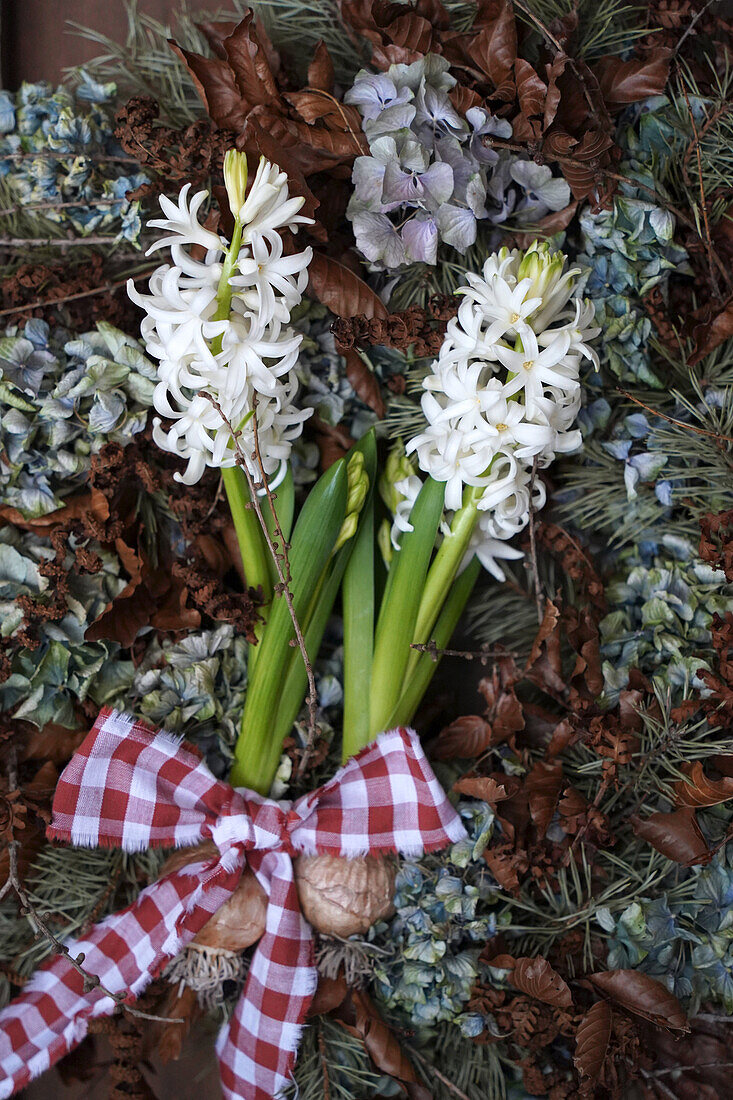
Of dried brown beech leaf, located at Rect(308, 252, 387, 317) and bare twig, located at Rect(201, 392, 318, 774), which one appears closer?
bare twig, located at Rect(201, 392, 318, 774)

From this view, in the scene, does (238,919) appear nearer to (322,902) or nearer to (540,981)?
(322,902)

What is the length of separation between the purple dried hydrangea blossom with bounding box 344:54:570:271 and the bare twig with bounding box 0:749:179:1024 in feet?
2.62

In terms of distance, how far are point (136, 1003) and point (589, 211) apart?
117 centimetres

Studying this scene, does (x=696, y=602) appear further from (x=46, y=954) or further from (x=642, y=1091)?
(x=46, y=954)

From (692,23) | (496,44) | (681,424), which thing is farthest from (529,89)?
(681,424)

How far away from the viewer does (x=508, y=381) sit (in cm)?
94

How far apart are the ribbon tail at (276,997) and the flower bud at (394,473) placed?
1.58ft

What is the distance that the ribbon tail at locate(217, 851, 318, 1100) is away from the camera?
39.8 inches

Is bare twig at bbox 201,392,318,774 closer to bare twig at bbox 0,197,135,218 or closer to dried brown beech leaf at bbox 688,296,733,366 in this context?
bare twig at bbox 0,197,135,218

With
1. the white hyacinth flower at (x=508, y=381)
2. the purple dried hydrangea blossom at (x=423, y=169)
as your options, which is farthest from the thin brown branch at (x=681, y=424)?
the purple dried hydrangea blossom at (x=423, y=169)

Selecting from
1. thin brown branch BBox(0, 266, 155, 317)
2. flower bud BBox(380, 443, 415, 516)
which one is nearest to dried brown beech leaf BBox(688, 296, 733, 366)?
flower bud BBox(380, 443, 415, 516)

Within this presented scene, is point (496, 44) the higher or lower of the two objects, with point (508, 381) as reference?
higher

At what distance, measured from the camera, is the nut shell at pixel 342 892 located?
1.03 meters

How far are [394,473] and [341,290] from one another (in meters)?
0.25
